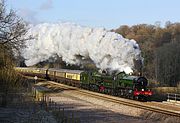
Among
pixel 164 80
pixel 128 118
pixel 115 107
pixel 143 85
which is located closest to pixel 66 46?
pixel 164 80

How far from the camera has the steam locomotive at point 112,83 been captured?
127ft

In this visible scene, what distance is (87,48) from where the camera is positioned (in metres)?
53.3

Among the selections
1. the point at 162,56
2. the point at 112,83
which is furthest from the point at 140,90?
the point at 162,56

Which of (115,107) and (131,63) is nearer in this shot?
(115,107)

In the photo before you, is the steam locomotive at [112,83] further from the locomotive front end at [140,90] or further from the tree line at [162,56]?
the tree line at [162,56]

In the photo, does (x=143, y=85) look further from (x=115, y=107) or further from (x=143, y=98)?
(x=115, y=107)

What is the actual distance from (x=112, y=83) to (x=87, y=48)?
36.3 ft

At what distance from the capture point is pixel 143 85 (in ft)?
128

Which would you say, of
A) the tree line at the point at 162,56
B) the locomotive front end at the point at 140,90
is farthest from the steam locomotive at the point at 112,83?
the tree line at the point at 162,56

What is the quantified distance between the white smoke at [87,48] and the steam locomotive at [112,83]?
5.00ft

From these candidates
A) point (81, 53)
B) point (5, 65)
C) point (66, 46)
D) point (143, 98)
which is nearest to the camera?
point (5, 65)

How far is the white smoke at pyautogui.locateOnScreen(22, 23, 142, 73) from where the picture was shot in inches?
1676

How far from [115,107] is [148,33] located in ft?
332

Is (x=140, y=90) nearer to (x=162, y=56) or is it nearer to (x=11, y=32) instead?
(x=11, y=32)
